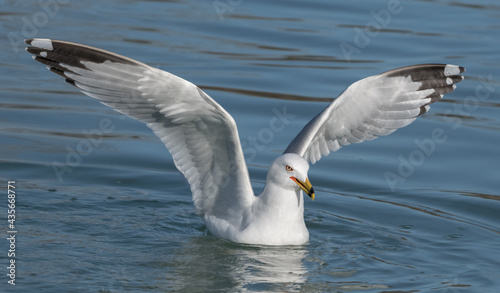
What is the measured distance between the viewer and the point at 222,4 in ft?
65.4

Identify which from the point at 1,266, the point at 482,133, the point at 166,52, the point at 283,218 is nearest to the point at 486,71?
the point at 482,133

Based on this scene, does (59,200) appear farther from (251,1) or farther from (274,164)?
(251,1)

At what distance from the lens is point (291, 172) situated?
29.1 feet

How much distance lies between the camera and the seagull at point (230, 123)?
28.2ft

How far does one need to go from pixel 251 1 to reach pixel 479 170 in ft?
31.4
